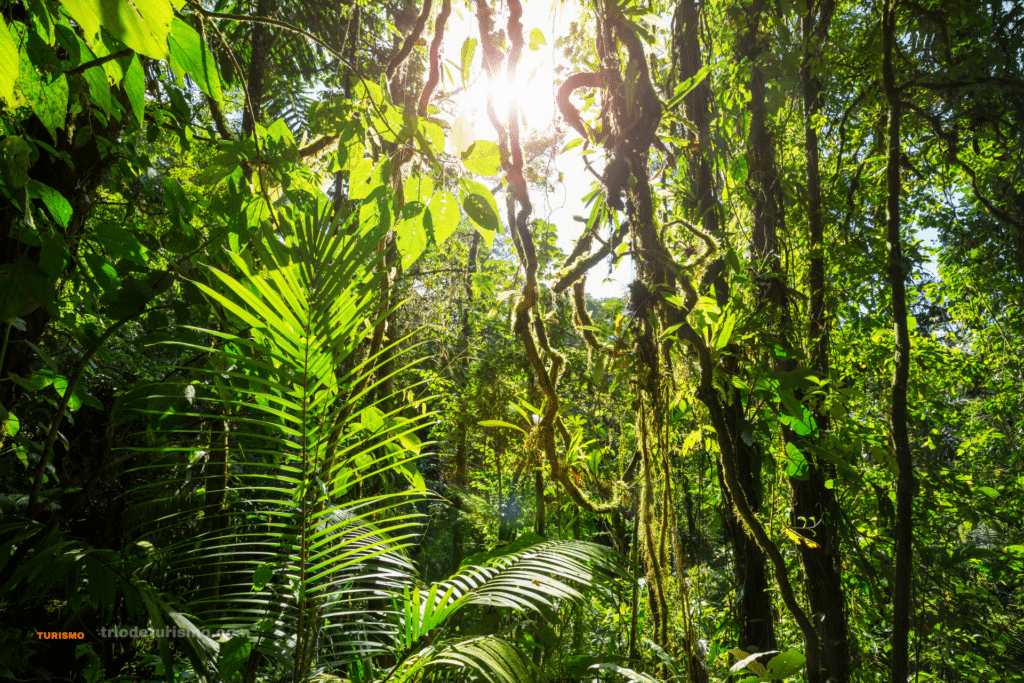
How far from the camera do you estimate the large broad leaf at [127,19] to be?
47cm

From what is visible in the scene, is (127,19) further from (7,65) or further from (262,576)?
(262,576)

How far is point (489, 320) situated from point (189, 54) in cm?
145

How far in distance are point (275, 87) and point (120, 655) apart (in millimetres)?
4561

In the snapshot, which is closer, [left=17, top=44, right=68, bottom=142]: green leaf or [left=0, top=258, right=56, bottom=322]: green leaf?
[left=17, top=44, right=68, bottom=142]: green leaf

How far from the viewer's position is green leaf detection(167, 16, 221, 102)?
31.9 inches

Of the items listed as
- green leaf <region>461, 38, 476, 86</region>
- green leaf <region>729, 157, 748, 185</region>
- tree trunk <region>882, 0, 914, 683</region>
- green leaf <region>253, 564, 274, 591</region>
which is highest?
green leaf <region>729, 157, 748, 185</region>

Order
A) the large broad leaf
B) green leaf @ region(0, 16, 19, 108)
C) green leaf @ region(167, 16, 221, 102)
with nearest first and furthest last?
the large broad leaf, green leaf @ region(0, 16, 19, 108), green leaf @ region(167, 16, 221, 102)

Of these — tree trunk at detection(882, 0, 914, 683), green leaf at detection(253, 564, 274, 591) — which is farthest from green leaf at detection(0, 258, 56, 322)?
tree trunk at detection(882, 0, 914, 683)

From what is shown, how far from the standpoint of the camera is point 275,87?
4742mm

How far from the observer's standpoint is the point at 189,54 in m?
0.83

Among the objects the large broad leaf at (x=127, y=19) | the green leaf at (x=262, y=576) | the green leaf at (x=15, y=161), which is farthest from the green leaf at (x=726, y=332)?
the green leaf at (x=15, y=161)

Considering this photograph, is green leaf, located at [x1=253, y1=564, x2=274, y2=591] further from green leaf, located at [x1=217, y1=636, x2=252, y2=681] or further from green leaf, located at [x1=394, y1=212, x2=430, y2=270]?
green leaf, located at [x1=394, y1=212, x2=430, y2=270]

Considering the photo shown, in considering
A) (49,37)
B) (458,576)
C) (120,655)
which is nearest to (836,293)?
(458,576)

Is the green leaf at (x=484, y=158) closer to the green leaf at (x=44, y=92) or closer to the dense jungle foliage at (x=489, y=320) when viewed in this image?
the dense jungle foliage at (x=489, y=320)
